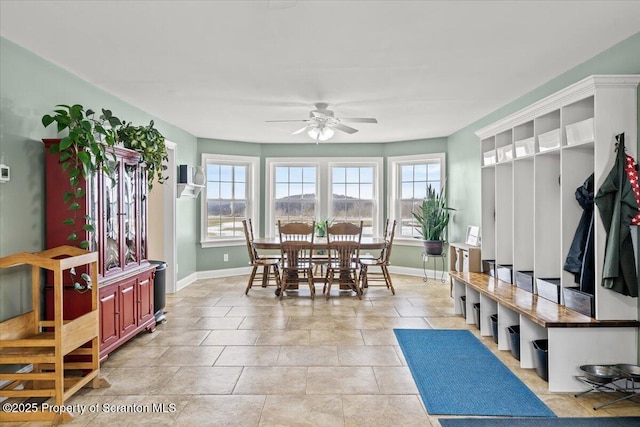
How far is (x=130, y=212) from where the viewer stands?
13.0ft

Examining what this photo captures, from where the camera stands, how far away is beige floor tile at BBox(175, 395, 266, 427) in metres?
2.52

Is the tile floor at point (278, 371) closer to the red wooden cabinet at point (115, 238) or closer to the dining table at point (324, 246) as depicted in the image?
the red wooden cabinet at point (115, 238)

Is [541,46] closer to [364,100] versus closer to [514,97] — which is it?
[514,97]

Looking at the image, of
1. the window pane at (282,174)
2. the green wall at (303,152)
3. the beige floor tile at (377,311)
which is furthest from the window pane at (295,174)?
the beige floor tile at (377,311)

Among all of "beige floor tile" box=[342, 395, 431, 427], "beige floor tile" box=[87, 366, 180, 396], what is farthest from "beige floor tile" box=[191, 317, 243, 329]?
"beige floor tile" box=[342, 395, 431, 427]

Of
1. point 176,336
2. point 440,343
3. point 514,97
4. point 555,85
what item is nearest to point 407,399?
point 440,343

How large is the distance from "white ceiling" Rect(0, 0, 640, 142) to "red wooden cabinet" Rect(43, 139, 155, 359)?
82 cm

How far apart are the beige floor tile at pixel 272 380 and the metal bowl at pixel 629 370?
2080 mm

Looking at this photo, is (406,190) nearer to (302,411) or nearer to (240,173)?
(240,173)

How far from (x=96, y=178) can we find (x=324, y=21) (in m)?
2.10

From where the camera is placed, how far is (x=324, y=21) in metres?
2.72

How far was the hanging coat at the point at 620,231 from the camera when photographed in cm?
276

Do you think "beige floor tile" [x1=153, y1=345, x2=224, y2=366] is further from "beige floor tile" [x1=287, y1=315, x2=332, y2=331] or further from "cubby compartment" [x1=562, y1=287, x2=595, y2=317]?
"cubby compartment" [x1=562, y1=287, x2=595, y2=317]

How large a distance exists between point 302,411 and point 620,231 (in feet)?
7.78
